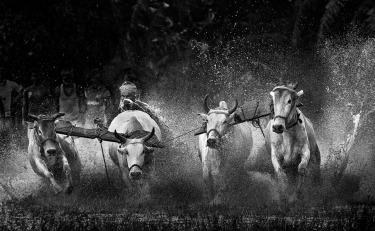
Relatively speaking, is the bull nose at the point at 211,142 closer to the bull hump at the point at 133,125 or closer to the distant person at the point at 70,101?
the bull hump at the point at 133,125

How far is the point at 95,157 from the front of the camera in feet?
69.1

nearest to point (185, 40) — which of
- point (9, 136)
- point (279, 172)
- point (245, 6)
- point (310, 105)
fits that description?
point (245, 6)

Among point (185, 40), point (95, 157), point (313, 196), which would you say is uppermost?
point (185, 40)

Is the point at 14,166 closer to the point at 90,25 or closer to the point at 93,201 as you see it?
the point at 93,201

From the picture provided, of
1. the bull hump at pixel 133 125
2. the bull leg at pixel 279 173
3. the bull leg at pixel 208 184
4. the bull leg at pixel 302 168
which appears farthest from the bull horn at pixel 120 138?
the bull leg at pixel 302 168

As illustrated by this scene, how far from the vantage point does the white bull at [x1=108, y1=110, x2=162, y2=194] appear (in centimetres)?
1850

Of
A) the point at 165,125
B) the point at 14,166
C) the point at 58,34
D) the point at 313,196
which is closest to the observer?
the point at 313,196

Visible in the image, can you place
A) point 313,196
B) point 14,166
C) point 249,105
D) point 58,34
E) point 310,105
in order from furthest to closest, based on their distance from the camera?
point 58,34, point 310,105, point 14,166, point 249,105, point 313,196

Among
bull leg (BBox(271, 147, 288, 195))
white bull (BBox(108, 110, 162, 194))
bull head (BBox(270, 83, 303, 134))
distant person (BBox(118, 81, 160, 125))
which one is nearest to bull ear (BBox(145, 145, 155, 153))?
white bull (BBox(108, 110, 162, 194))

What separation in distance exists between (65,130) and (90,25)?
30.4 ft

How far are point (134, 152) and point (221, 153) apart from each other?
4.44 feet

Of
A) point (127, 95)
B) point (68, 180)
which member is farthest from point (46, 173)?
point (127, 95)

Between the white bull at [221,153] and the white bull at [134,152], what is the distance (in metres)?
0.87

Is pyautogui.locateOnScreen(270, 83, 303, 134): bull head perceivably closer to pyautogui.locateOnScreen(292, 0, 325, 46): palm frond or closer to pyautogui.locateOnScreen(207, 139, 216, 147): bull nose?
pyautogui.locateOnScreen(207, 139, 216, 147): bull nose
